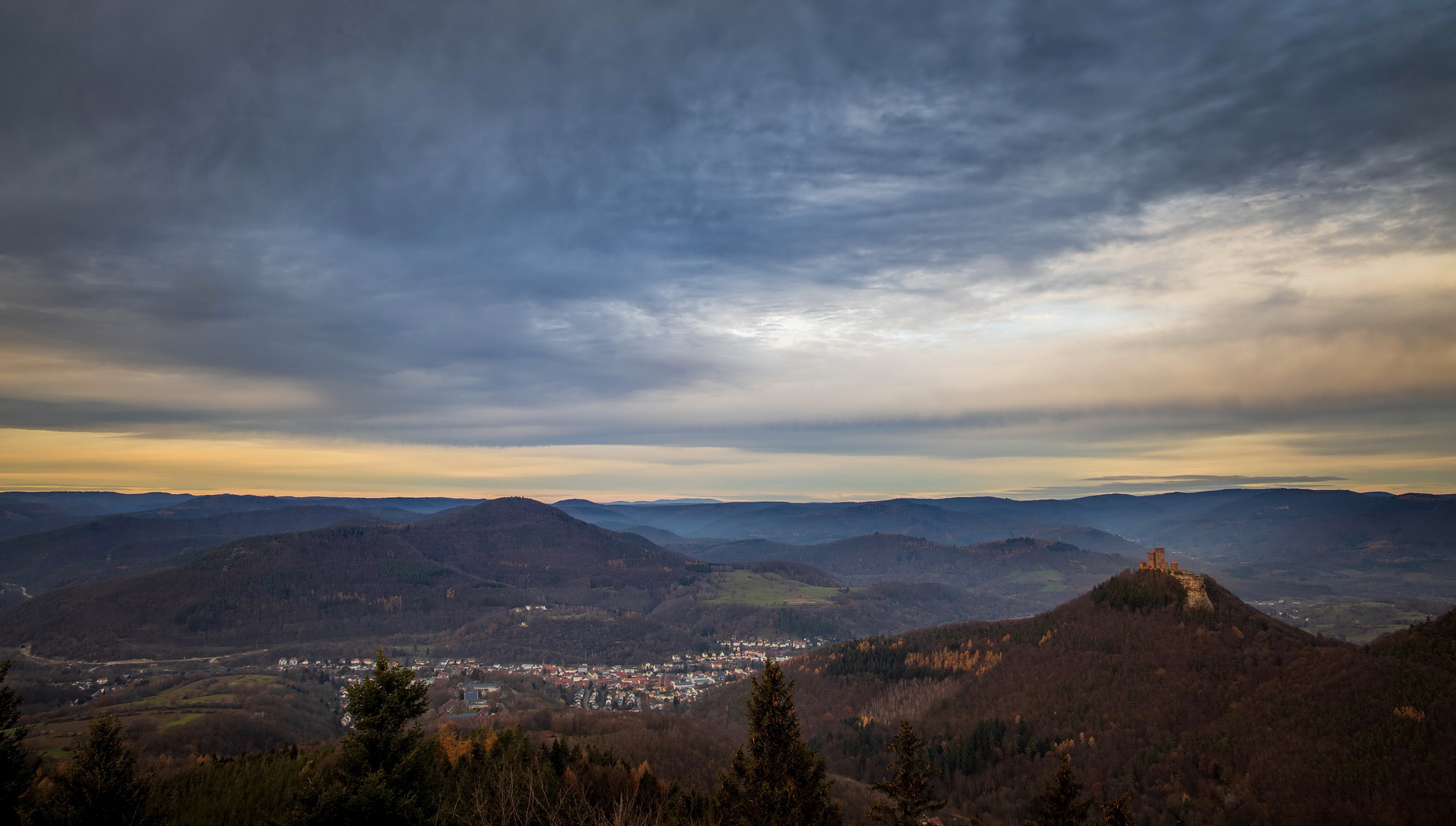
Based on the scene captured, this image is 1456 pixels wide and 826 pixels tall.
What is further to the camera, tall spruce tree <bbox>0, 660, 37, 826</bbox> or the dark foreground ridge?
the dark foreground ridge

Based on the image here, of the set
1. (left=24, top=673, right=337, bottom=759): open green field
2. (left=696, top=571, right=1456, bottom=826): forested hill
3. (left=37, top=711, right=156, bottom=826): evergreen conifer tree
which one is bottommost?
(left=24, top=673, right=337, bottom=759): open green field

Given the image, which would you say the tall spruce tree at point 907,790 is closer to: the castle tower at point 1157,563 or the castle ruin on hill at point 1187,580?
the castle ruin on hill at point 1187,580

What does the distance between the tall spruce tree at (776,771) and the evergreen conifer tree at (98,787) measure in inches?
1092

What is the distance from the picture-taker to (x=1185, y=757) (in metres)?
105

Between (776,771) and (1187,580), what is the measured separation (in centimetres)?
16538

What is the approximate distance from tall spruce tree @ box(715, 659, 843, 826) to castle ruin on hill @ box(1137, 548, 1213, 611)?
15399 centimetres

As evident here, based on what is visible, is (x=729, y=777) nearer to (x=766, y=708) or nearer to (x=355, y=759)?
(x=766, y=708)

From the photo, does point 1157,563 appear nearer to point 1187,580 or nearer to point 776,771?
point 1187,580

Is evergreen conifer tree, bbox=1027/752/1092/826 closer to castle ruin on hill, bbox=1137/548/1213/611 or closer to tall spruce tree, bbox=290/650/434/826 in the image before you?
tall spruce tree, bbox=290/650/434/826

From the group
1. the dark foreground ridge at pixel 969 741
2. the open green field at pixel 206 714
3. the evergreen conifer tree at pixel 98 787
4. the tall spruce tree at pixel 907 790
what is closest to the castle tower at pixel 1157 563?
the dark foreground ridge at pixel 969 741

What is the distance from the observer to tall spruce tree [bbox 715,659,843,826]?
28250 mm

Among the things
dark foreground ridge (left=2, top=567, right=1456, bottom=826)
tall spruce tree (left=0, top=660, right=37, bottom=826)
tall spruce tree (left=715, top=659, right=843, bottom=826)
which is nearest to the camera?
tall spruce tree (left=0, top=660, right=37, bottom=826)

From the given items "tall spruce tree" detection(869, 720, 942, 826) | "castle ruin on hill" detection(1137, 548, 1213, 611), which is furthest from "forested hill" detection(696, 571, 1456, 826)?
"tall spruce tree" detection(869, 720, 942, 826)

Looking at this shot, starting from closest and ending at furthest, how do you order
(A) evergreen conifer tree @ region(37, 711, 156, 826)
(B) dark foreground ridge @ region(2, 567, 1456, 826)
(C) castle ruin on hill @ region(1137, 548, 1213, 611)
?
1. (A) evergreen conifer tree @ region(37, 711, 156, 826)
2. (B) dark foreground ridge @ region(2, 567, 1456, 826)
3. (C) castle ruin on hill @ region(1137, 548, 1213, 611)
